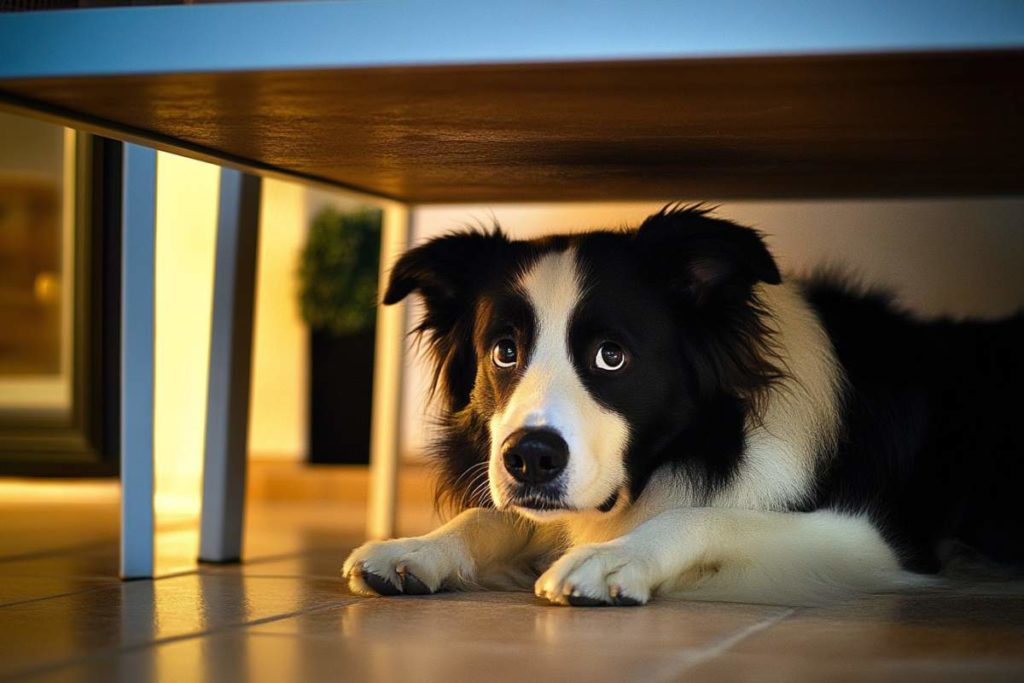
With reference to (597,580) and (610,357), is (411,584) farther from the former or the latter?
(610,357)

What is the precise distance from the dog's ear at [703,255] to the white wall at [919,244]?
1.41 m

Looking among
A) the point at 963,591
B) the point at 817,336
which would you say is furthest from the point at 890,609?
the point at 817,336

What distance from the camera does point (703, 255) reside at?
2.07 m

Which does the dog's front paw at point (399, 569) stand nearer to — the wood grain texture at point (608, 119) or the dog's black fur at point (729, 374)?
the dog's black fur at point (729, 374)

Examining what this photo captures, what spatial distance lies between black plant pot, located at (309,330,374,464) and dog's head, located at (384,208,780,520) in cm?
278

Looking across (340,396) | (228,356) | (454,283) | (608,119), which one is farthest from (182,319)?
(340,396)

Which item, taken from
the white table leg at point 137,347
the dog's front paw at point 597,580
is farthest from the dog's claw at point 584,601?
the white table leg at point 137,347

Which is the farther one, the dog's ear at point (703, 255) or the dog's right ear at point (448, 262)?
the dog's right ear at point (448, 262)

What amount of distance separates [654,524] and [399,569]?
15.3 inches

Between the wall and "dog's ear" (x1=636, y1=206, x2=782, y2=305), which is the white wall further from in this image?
"dog's ear" (x1=636, y1=206, x2=782, y2=305)

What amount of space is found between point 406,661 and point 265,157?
1.03 m

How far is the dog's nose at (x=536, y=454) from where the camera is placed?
1855 mm

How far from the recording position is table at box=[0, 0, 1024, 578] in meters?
1.32

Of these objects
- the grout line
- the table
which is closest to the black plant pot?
the table
